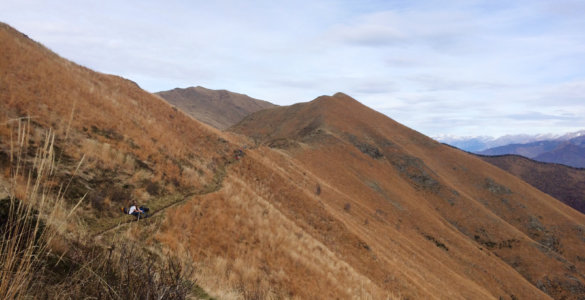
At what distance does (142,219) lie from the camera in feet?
31.9

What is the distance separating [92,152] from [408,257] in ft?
96.4

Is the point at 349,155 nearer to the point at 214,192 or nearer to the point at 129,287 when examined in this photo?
the point at 214,192

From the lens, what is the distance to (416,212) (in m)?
51.2

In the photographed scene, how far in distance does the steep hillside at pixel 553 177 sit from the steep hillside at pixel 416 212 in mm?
100902

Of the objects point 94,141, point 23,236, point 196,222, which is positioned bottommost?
point 196,222

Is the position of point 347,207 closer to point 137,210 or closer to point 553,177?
point 137,210

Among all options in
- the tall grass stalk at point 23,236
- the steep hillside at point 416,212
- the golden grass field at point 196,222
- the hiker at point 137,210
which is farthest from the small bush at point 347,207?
the tall grass stalk at point 23,236

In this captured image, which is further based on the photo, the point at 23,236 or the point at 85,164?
the point at 85,164

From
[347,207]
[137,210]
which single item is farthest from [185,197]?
[347,207]

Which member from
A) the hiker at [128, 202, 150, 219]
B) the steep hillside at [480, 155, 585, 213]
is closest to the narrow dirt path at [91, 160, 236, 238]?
the hiker at [128, 202, 150, 219]

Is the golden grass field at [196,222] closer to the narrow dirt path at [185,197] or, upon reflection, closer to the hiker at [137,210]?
the narrow dirt path at [185,197]

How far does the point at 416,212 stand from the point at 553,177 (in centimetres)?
16918

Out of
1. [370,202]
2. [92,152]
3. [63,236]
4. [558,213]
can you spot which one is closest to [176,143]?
[92,152]

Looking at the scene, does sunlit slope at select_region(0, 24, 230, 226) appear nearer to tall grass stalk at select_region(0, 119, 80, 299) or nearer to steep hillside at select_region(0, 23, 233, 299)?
steep hillside at select_region(0, 23, 233, 299)
